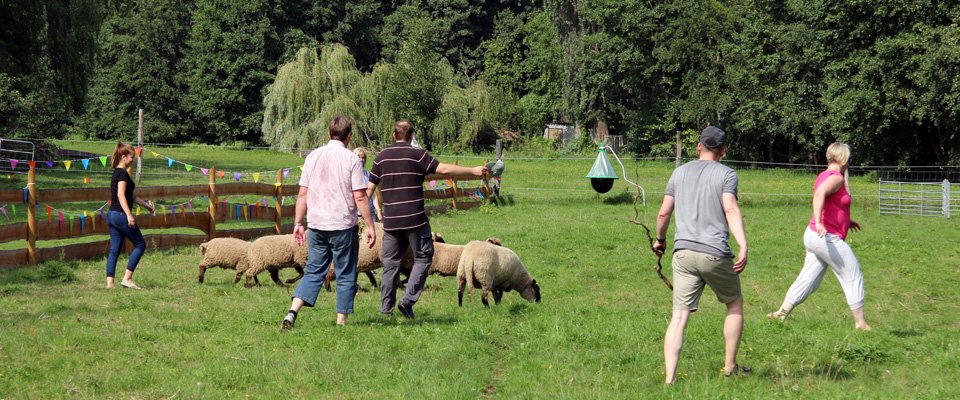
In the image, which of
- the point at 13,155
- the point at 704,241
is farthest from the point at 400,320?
the point at 13,155

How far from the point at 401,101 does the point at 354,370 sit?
39193 millimetres

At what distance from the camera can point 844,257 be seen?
8383 mm

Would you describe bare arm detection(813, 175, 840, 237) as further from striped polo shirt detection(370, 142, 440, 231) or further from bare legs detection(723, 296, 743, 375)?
striped polo shirt detection(370, 142, 440, 231)

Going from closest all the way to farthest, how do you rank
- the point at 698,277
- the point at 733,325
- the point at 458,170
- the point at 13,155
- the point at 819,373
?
the point at 698,277 → the point at 733,325 → the point at 819,373 → the point at 458,170 → the point at 13,155

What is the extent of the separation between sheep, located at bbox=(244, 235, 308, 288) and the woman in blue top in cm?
130

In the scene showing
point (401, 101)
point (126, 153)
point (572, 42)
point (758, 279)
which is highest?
point (572, 42)

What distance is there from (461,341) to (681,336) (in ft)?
7.08

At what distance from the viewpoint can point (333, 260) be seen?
26.1ft

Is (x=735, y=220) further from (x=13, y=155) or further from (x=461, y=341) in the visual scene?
(x=13, y=155)

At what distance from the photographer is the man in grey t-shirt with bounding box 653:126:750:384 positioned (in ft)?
20.0

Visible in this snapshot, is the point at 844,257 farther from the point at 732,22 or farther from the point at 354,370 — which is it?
the point at 732,22

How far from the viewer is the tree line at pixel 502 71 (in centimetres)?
3278

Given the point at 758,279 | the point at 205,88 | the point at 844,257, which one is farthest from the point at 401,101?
the point at 844,257

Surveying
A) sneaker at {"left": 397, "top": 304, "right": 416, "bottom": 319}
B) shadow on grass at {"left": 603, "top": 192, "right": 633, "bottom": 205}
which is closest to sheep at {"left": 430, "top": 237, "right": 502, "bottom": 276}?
sneaker at {"left": 397, "top": 304, "right": 416, "bottom": 319}
